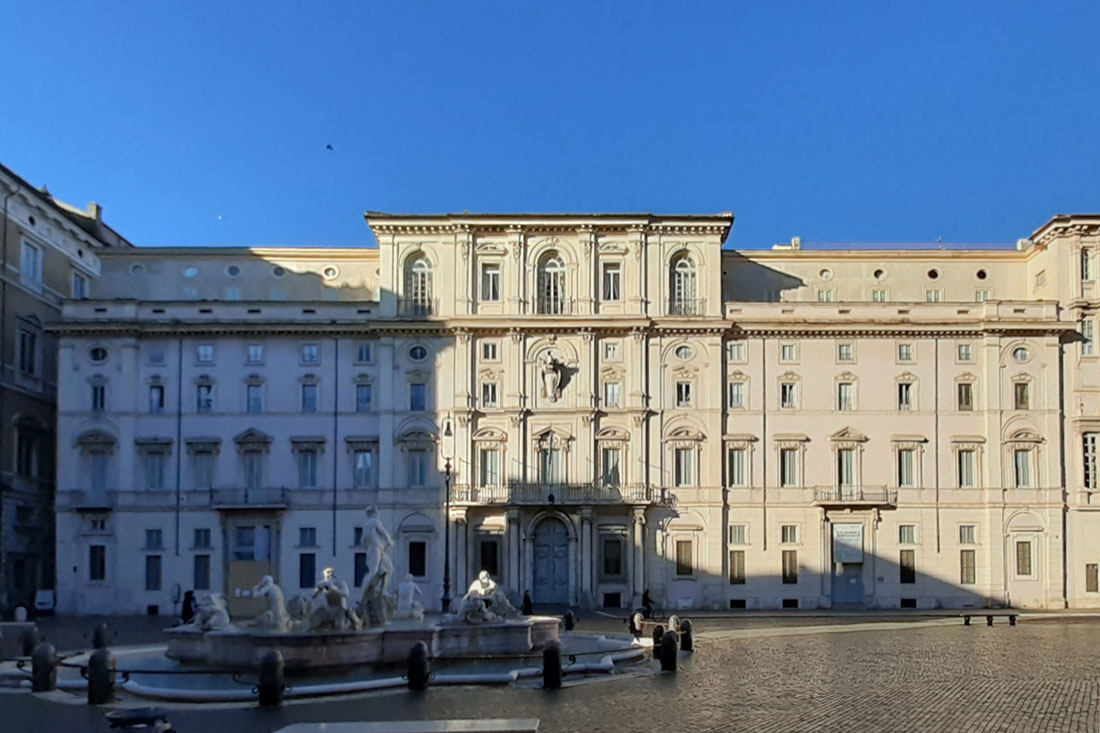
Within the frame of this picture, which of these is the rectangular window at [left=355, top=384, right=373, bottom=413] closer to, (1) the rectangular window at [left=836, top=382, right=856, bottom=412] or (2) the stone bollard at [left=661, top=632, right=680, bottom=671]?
(1) the rectangular window at [left=836, top=382, right=856, bottom=412]

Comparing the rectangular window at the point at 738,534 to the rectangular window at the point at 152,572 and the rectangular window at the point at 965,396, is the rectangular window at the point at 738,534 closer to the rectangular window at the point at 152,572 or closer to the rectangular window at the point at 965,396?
the rectangular window at the point at 965,396

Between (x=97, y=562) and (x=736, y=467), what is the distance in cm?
2478

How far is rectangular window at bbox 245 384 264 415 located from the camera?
48562 millimetres

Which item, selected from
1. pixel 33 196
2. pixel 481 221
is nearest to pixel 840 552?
pixel 481 221

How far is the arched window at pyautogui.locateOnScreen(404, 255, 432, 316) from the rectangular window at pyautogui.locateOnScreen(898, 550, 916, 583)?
2060 centimetres

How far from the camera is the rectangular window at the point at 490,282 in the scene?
4891cm

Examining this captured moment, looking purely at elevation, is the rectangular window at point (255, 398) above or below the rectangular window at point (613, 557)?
above

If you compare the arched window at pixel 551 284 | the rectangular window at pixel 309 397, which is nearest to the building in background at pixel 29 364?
the rectangular window at pixel 309 397

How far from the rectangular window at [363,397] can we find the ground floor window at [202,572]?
811cm

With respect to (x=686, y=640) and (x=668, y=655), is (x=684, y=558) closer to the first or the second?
(x=686, y=640)

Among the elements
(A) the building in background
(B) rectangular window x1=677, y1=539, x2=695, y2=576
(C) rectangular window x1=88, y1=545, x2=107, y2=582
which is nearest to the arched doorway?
(B) rectangular window x1=677, y1=539, x2=695, y2=576

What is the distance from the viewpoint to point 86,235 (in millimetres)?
53094

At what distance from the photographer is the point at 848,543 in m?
47.9

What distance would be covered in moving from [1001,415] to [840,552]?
8241 millimetres
